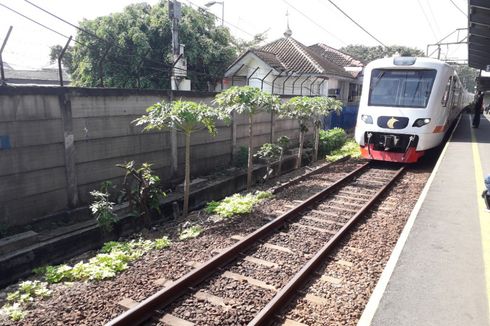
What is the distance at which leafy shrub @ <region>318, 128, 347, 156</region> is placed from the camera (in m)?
16.4

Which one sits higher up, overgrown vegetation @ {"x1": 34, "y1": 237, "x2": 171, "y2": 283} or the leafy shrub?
the leafy shrub

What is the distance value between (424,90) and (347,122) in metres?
12.3

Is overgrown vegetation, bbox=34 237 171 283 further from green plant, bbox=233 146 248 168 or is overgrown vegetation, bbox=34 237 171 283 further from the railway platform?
green plant, bbox=233 146 248 168

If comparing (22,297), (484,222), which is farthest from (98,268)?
(484,222)

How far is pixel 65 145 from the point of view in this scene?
766cm

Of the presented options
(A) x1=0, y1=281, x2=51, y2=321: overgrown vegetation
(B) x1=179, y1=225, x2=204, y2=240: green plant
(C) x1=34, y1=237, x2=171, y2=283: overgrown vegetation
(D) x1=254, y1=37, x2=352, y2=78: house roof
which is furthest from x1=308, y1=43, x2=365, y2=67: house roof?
(A) x1=0, y1=281, x2=51, y2=321: overgrown vegetation

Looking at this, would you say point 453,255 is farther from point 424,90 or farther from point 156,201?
point 424,90

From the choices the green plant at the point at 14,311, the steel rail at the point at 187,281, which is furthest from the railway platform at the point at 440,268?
the green plant at the point at 14,311

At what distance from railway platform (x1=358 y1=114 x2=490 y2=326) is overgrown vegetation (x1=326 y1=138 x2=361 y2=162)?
6876 millimetres

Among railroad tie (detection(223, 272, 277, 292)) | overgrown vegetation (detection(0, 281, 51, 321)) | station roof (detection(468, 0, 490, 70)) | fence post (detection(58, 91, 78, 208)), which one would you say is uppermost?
station roof (detection(468, 0, 490, 70))

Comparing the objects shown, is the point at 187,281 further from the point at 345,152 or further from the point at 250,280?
the point at 345,152

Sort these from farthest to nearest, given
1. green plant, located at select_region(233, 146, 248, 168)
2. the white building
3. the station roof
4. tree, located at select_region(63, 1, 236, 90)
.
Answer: the white building → tree, located at select_region(63, 1, 236, 90) → green plant, located at select_region(233, 146, 248, 168) → the station roof

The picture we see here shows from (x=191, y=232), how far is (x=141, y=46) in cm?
1672

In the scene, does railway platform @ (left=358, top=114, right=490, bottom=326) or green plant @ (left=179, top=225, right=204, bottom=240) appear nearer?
railway platform @ (left=358, top=114, right=490, bottom=326)
